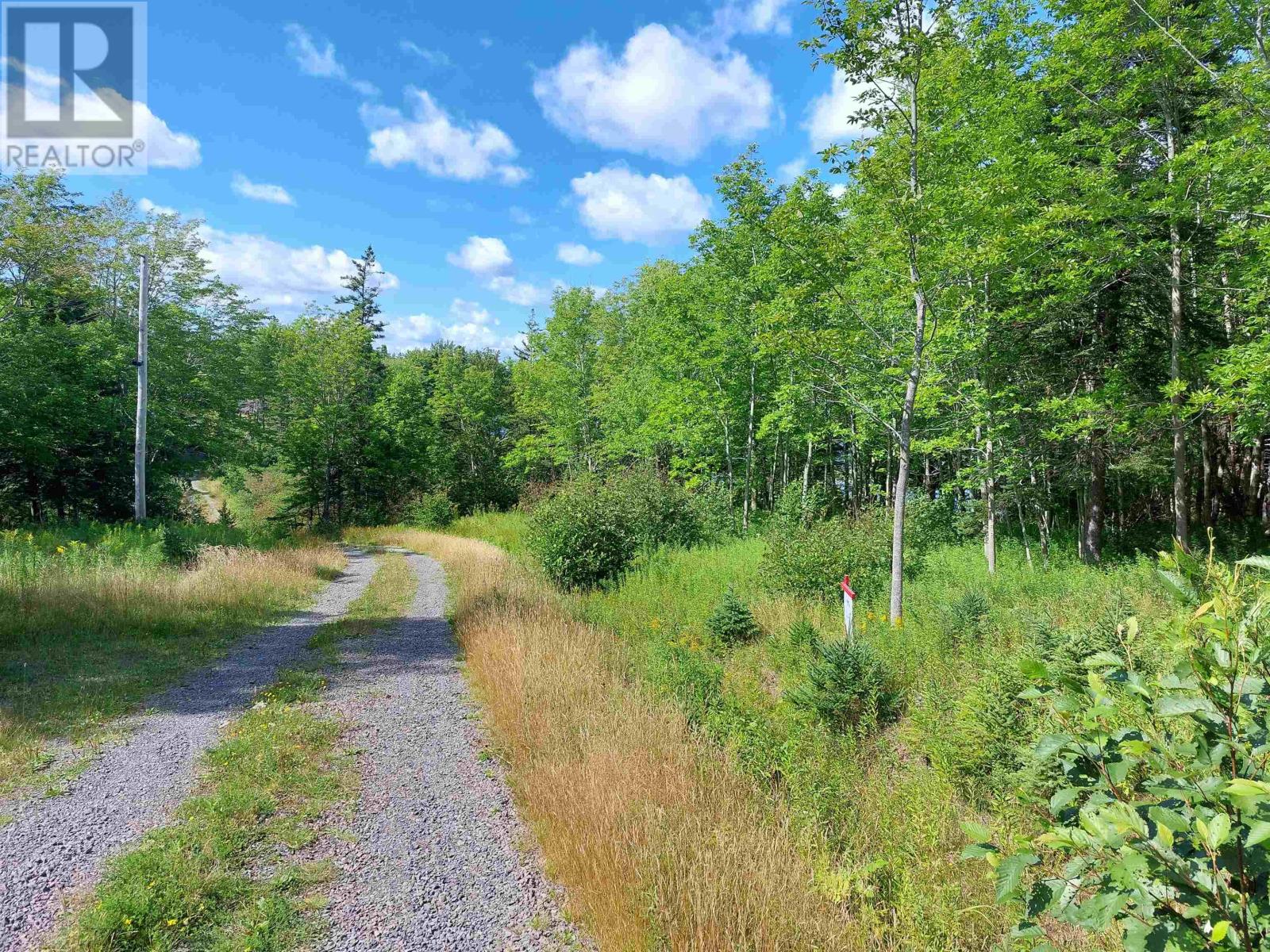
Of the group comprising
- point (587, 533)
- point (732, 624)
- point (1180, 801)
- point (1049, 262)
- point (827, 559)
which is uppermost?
point (1049, 262)

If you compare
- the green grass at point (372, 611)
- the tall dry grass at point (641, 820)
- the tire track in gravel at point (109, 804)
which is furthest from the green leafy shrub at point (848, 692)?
the green grass at point (372, 611)

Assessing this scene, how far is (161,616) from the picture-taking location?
30.1 feet

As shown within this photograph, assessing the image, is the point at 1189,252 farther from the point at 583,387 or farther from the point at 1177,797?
the point at 583,387

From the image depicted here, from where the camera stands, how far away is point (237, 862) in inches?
144

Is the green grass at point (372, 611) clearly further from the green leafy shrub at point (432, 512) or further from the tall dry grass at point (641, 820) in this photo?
the green leafy shrub at point (432, 512)

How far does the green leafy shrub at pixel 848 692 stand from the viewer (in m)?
6.02

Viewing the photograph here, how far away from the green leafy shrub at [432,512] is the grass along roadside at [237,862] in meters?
26.5

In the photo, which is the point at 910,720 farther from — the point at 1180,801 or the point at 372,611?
the point at 372,611

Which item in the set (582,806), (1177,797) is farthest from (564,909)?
(1177,797)

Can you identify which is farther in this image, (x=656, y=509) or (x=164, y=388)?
(x=164, y=388)

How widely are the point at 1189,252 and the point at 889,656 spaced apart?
33.2ft

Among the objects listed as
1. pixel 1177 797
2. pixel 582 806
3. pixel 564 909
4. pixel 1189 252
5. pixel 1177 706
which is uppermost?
pixel 1189 252

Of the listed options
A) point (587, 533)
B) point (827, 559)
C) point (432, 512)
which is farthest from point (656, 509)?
point (432, 512)

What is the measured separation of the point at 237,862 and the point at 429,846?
1.14 meters
